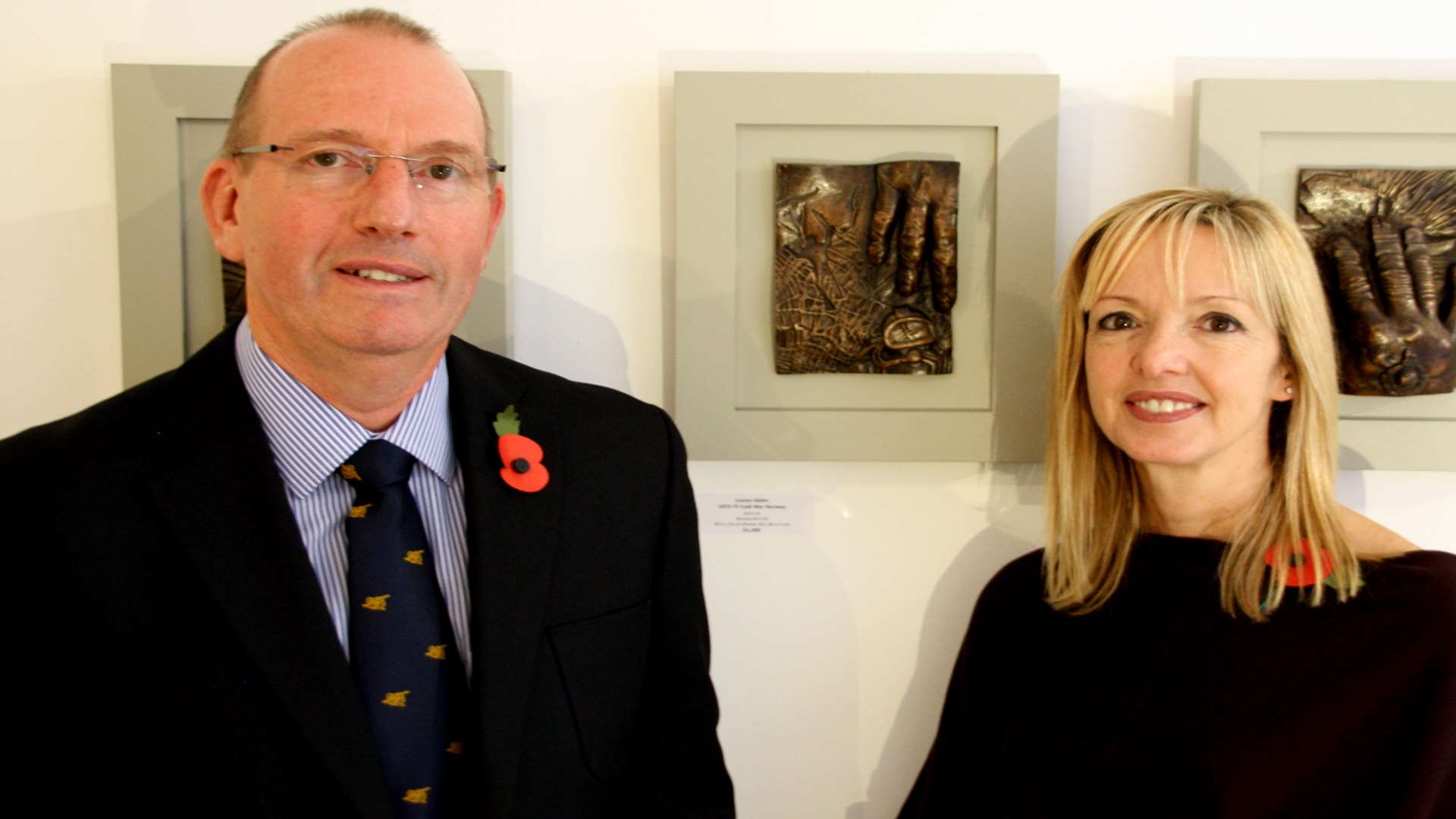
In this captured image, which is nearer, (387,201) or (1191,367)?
(387,201)

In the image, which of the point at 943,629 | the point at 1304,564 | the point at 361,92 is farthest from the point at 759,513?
the point at 361,92

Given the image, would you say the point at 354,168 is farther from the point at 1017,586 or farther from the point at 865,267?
the point at 1017,586

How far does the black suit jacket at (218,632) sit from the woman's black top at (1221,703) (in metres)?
0.60

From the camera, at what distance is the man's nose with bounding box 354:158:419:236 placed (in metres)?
1.07

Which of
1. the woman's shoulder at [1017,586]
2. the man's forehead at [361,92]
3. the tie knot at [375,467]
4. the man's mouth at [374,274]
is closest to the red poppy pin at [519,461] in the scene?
the tie knot at [375,467]

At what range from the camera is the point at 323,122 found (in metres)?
1.08

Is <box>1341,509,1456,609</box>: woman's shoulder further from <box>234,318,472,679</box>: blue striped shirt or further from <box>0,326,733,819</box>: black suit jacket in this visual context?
<box>234,318,472,679</box>: blue striped shirt

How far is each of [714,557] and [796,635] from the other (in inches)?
7.0

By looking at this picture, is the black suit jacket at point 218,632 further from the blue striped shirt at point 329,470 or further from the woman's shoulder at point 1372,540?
the woman's shoulder at point 1372,540

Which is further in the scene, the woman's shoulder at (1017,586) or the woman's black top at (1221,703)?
the woman's shoulder at (1017,586)

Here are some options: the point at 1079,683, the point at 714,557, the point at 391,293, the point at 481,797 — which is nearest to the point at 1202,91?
the point at 1079,683

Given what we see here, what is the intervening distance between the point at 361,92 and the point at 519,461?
42 centimetres

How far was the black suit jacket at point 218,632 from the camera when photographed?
1.01 metres

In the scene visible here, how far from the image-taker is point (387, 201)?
→ 1.07 m
